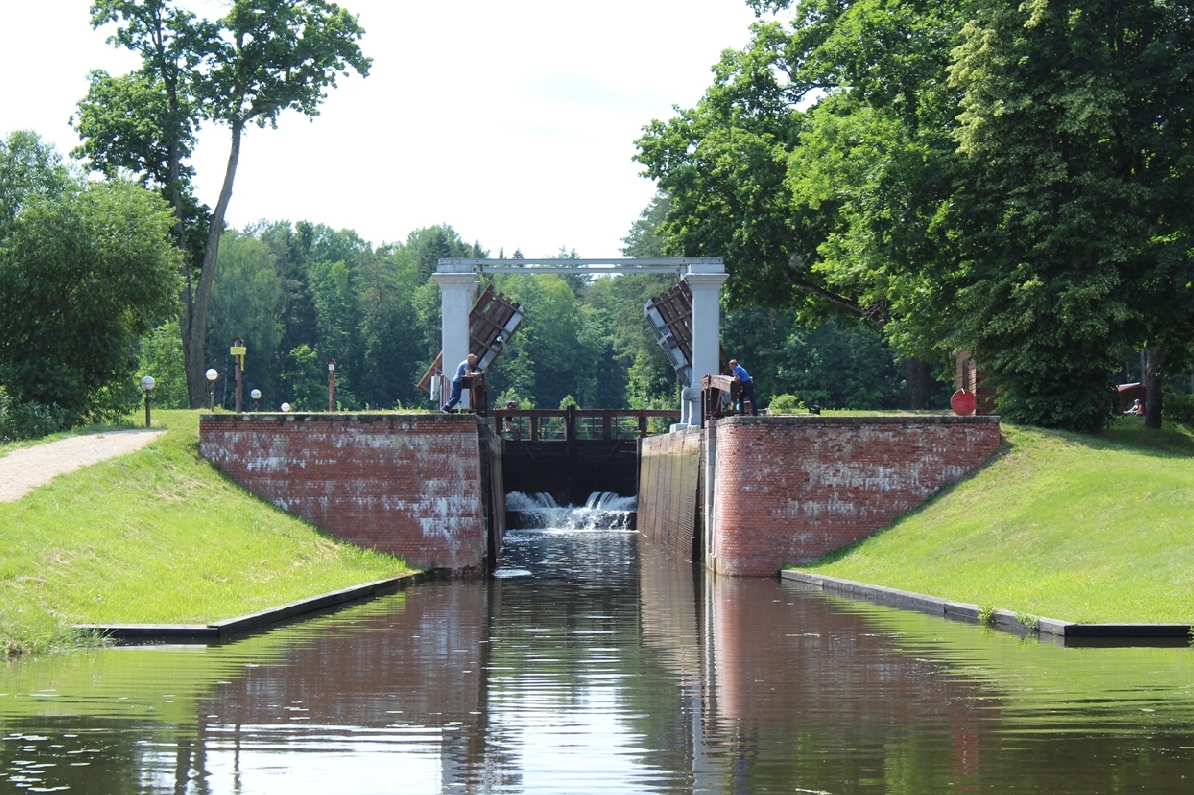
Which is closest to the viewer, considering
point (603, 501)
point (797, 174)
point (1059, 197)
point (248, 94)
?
point (1059, 197)

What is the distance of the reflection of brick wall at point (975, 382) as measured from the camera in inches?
1276

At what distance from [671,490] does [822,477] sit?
28.3 ft

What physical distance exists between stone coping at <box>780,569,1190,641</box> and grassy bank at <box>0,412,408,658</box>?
7234 mm

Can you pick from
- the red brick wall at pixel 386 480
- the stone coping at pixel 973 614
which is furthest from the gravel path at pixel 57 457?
the stone coping at pixel 973 614

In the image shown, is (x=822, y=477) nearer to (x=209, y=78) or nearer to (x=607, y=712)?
(x=607, y=712)

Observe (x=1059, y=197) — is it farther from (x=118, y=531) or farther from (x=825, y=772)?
(x=825, y=772)

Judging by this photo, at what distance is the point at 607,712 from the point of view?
11.4 meters

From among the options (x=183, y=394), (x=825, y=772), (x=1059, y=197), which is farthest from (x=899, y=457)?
(x=183, y=394)

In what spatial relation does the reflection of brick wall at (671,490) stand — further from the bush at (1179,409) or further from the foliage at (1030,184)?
the bush at (1179,409)

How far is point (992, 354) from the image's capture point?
29375 millimetres

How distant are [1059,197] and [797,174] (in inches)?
351

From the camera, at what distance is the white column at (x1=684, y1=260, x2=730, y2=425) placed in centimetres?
3653

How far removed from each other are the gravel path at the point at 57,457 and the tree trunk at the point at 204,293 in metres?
12.4

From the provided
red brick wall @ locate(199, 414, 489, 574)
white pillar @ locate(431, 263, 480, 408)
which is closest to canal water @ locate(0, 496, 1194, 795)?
red brick wall @ locate(199, 414, 489, 574)
